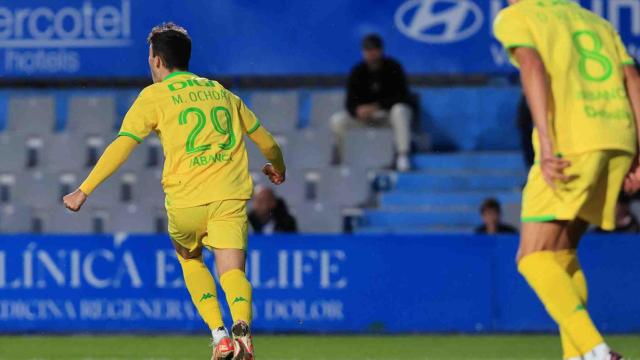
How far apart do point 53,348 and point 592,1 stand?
574 cm

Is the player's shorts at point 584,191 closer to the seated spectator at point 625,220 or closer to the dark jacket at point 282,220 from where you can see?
the seated spectator at point 625,220

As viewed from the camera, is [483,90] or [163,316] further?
[483,90]

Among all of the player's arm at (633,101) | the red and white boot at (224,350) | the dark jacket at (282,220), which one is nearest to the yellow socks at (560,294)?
the player's arm at (633,101)

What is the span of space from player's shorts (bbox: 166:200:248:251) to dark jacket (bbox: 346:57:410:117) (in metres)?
6.11

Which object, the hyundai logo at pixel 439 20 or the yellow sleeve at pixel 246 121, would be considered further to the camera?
the hyundai logo at pixel 439 20

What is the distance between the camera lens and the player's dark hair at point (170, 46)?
696 cm

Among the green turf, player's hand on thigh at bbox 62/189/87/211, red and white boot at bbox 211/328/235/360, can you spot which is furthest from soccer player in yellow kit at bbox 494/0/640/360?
the green turf

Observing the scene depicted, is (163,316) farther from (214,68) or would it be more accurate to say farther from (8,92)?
(8,92)

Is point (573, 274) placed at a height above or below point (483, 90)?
below

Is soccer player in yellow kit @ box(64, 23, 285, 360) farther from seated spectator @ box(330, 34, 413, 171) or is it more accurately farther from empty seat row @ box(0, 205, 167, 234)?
empty seat row @ box(0, 205, 167, 234)

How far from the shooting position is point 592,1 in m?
13.0

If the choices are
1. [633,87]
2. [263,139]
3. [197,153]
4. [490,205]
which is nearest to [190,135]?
[197,153]

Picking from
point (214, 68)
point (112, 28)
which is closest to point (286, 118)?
point (214, 68)

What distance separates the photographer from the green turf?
923cm
